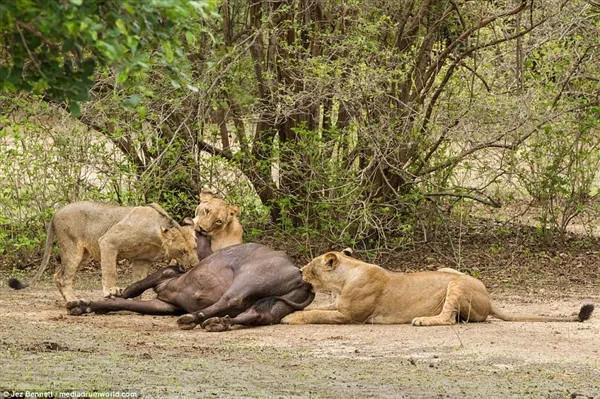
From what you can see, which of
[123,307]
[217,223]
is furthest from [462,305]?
[123,307]

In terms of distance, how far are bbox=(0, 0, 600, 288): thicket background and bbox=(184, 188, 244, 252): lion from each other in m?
1.41

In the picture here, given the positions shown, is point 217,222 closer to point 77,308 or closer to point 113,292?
point 113,292

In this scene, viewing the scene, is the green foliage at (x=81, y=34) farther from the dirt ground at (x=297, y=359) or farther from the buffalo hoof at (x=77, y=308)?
the buffalo hoof at (x=77, y=308)

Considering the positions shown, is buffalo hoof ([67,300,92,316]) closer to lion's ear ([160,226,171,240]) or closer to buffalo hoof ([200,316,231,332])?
lion's ear ([160,226,171,240])

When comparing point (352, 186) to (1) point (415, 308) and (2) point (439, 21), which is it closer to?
A: (2) point (439, 21)

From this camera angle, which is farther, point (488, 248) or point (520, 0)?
point (488, 248)

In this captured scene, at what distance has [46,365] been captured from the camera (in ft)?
25.0

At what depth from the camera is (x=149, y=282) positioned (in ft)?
34.4

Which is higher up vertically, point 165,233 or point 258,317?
point 165,233

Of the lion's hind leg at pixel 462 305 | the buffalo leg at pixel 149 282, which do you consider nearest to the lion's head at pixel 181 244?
the buffalo leg at pixel 149 282

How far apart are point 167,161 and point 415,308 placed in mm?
4414

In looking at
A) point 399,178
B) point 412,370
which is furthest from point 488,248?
point 412,370

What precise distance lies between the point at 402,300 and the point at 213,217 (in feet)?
6.58

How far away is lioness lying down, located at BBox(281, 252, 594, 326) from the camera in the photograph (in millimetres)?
9734
